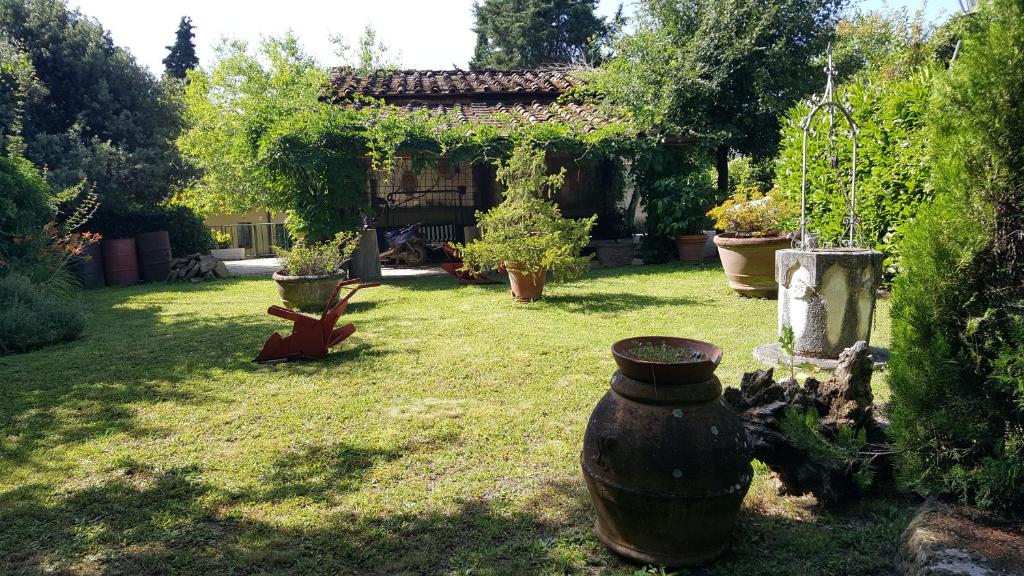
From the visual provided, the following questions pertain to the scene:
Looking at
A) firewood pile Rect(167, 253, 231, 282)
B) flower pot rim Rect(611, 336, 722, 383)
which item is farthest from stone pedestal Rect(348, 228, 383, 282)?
flower pot rim Rect(611, 336, 722, 383)

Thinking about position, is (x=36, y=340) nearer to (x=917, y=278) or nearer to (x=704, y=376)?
(x=704, y=376)

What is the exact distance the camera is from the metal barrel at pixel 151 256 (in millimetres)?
13484

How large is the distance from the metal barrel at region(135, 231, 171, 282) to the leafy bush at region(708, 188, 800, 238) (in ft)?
38.2

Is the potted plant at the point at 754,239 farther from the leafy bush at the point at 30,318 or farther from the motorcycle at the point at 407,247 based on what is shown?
the leafy bush at the point at 30,318

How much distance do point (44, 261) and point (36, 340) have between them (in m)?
3.42

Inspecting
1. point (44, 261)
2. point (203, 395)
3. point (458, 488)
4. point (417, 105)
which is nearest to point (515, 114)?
point (417, 105)

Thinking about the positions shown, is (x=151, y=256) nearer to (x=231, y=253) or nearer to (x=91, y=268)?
(x=91, y=268)

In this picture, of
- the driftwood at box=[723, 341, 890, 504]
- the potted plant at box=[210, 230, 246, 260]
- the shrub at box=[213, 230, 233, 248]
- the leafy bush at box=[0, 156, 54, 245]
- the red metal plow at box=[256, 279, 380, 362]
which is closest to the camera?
the driftwood at box=[723, 341, 890, 504]

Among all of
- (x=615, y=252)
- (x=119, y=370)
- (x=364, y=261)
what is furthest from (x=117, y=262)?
(x=615, y=252)

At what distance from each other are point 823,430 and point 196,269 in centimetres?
1380

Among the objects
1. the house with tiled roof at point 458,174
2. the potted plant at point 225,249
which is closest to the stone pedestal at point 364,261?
the house with tiled roof at point 458,174

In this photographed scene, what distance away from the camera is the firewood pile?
1360cm

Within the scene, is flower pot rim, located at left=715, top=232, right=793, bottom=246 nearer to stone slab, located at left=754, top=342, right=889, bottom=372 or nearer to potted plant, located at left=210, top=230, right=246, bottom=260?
stone slab, located at left=754, top=342, right=889, bottom=372

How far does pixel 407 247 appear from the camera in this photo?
14.8m
